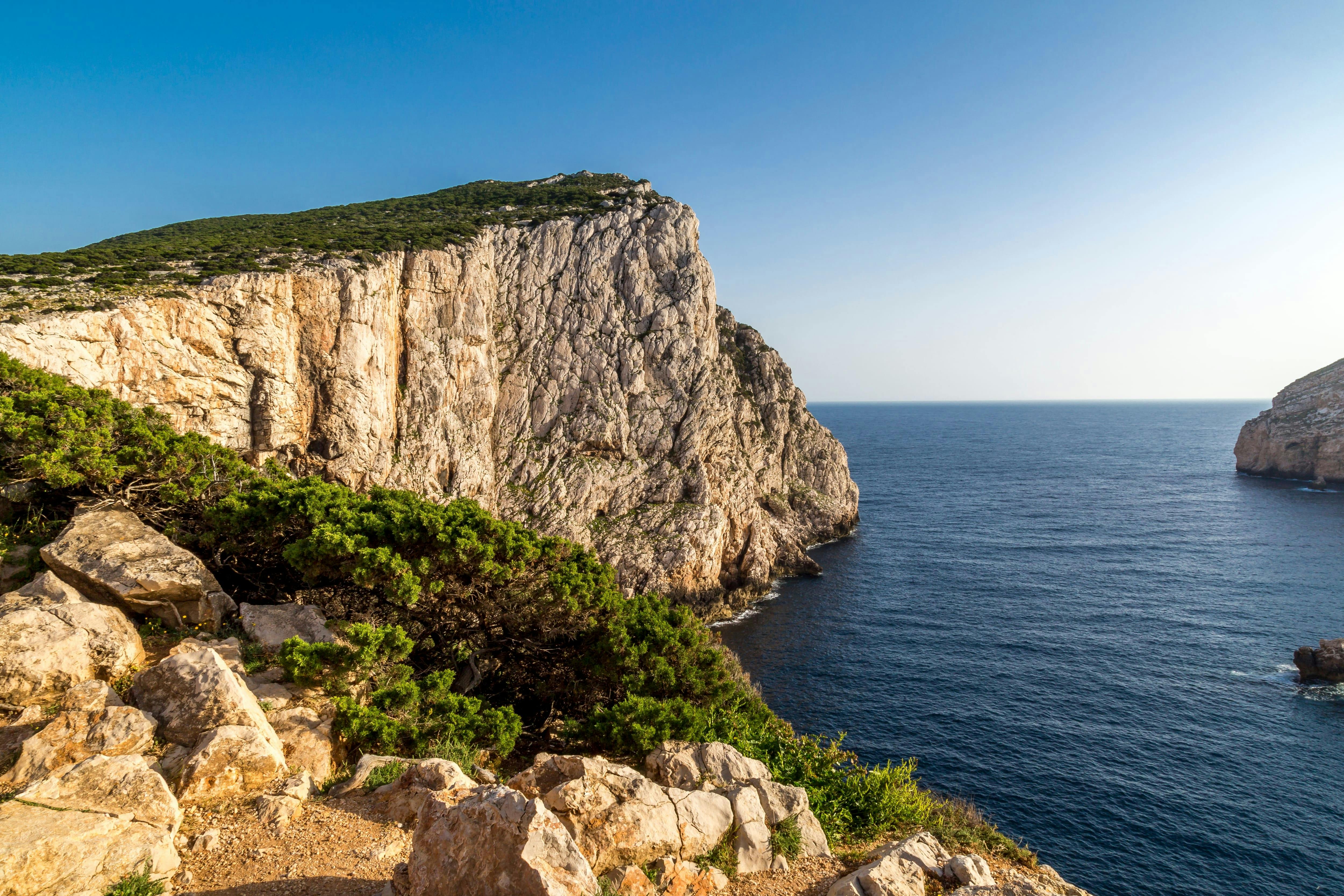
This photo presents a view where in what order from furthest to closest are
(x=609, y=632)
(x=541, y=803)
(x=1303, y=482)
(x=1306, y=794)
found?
1. (x=1303, y=482)
2. (x=1306, y=794)
3. (x=609, y=632)
4. (x=541, y=803)

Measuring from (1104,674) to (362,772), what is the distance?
47816 mm

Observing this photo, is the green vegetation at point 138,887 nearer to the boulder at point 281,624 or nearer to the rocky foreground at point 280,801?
the rocky foreground at point 280,801

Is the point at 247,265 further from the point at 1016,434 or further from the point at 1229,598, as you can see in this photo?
the point at 1016,434

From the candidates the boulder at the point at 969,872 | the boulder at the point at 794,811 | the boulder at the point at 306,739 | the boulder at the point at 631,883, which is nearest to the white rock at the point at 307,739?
the boulder at the point at 306,739

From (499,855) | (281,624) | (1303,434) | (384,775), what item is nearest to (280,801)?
(384,775)

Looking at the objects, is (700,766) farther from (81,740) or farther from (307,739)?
(81,740)

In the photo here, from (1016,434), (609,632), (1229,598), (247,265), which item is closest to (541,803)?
(609,632)

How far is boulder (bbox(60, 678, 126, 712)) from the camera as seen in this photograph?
11758mm

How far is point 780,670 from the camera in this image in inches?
1809

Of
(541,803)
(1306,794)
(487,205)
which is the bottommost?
(1306,794)

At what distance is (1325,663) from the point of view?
39312 millimetres

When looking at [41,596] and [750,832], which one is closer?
[750,832]

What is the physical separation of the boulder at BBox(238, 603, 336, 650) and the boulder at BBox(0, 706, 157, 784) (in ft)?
14.0

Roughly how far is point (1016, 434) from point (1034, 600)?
16298 cm
